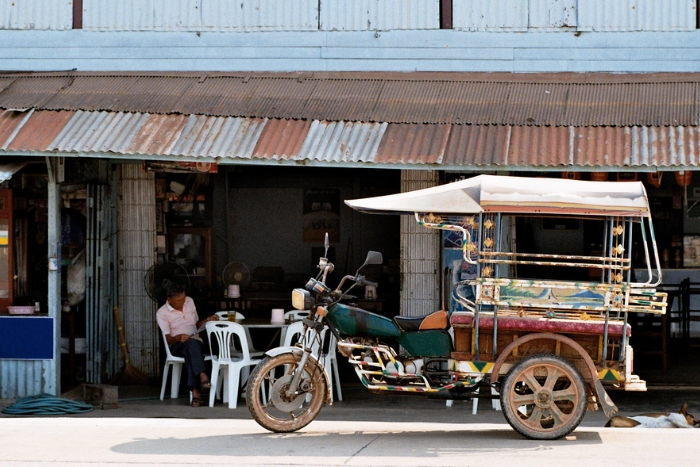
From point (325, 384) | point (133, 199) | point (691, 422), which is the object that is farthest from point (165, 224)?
point (691, 422)

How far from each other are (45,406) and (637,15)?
683 cm

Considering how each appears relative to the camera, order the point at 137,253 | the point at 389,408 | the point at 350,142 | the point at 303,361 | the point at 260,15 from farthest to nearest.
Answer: the point at 137,253 < the point at 260,15 < the point at 389,408 < the point at 350,142 < the point at 303,361


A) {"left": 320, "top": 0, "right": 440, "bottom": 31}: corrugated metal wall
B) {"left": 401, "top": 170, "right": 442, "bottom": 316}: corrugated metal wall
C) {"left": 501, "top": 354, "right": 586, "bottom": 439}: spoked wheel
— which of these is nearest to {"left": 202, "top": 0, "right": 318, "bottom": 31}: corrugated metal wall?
{"left": 320, "top": 0, "right": 440, "bottom": 31}: corrugated metal wall

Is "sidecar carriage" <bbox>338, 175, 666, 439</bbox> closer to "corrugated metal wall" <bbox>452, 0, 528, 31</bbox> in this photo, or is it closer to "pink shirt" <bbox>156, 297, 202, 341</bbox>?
"pink shirt" <bbox>156, 297, 202, 341</bbox>

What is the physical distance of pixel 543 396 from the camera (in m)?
7.37

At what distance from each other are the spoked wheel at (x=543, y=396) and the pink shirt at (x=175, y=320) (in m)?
3.94

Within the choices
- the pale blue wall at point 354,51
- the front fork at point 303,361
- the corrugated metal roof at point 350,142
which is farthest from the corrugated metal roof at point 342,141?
the front fork at point 303,361

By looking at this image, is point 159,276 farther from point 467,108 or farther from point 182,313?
point 467,108

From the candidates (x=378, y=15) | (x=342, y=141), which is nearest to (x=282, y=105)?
(x=342, y=141)

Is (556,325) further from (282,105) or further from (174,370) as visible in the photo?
(174,370)

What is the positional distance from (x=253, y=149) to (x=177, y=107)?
4.01 ft

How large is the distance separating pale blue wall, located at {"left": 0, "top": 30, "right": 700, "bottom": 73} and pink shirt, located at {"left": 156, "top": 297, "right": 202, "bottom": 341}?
2580 millimetres

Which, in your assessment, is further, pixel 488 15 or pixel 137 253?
pixel 137 253

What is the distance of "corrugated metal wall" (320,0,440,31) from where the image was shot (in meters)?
10.9
